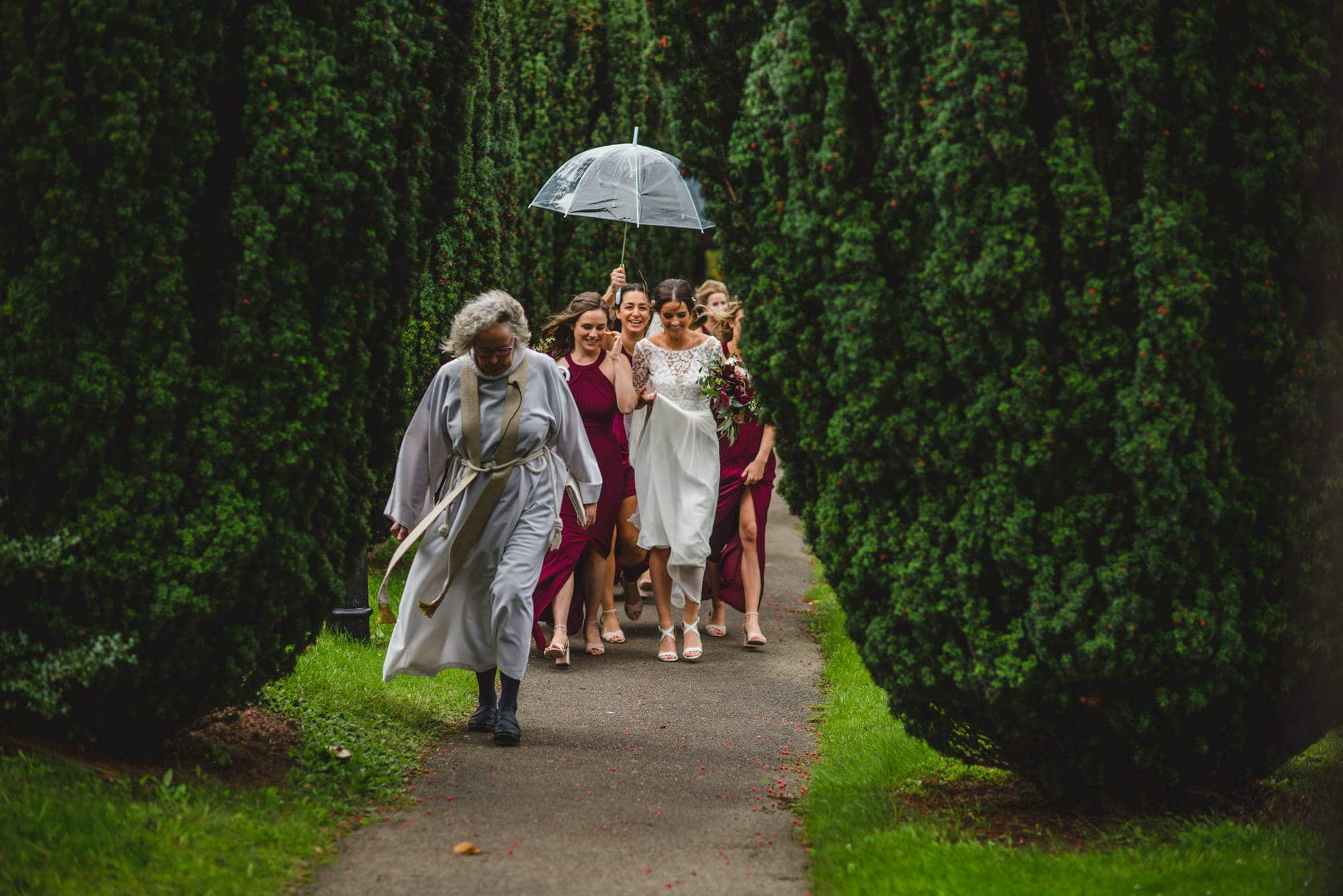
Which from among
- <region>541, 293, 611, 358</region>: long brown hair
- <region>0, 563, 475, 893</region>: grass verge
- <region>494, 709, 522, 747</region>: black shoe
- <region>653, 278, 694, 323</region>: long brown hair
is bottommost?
<region>494, 709, 522, 747</region>: black shoe

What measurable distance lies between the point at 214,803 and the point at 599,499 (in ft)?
13.9

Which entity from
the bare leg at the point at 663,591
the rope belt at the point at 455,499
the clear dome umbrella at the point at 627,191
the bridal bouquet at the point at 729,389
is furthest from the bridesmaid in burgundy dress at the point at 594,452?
the rope belt at the point at 455,499

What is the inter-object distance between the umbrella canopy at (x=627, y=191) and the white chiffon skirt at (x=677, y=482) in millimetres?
1469

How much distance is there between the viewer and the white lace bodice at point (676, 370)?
380 inches

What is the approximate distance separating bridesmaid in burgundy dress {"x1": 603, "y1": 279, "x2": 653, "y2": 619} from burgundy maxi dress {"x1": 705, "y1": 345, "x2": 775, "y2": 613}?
588 millimetres

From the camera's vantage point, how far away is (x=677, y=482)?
31.6 feet

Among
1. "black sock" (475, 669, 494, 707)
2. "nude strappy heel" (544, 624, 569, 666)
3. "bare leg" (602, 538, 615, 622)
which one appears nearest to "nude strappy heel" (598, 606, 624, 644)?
"bare leg" (602, 538, 615, 622)

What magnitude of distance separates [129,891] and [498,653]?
2.65 metres

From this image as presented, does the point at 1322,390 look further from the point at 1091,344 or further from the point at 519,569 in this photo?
the point at 519,569

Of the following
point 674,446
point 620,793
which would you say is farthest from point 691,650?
point 620,793

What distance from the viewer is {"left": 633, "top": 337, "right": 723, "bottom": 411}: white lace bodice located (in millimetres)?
9664

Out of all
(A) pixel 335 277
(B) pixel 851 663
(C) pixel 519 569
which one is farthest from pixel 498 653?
(B) pixel 851 663

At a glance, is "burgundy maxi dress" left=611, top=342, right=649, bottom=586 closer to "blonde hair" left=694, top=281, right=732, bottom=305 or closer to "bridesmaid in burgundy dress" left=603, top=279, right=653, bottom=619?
"bridesmaid in burgundy dress" left=603, top=279, right=653, bottom=619

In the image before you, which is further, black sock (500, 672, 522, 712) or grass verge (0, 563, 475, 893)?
black sock (500, 672, 522, 712)
